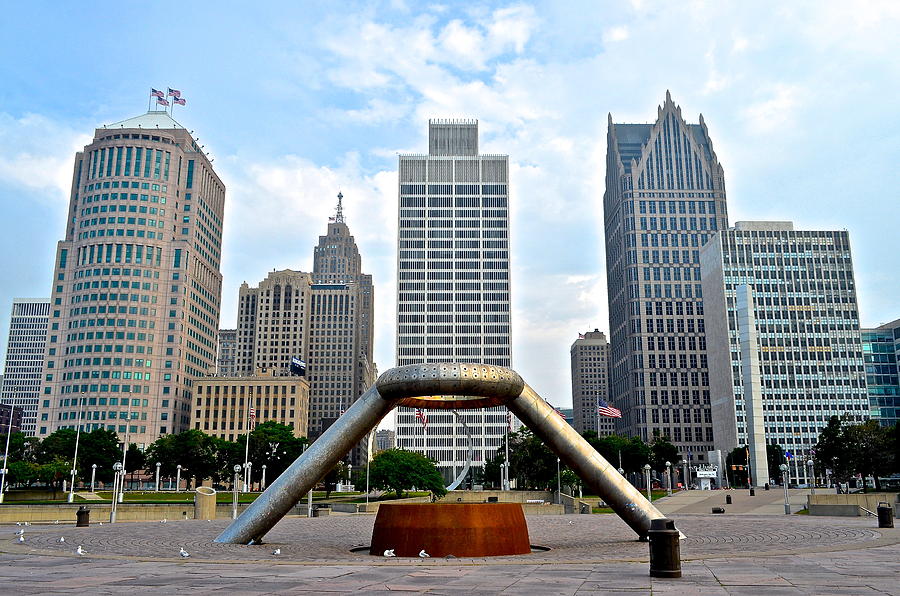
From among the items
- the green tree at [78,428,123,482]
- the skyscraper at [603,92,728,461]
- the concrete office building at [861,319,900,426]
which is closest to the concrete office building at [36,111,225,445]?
the green tree at [78,428,123,482]

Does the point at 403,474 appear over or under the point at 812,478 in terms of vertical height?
over

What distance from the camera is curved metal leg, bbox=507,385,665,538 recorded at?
2408 cm

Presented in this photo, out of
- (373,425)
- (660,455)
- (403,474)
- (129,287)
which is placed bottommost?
(403,474)

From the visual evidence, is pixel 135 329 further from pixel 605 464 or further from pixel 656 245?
pixel 605 464

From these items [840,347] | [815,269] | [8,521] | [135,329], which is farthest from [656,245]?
[8,521]

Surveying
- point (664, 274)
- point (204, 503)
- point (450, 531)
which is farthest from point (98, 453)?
point (664, 274)

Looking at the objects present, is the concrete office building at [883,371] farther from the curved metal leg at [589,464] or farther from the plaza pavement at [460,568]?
the curved metal leg at [589,464]

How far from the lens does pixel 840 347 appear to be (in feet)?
457

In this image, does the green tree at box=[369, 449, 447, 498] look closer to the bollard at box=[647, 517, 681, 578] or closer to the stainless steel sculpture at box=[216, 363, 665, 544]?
the stainless steel sculpture at box=[216, 363, 665, 544]

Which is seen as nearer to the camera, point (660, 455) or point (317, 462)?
point (317, 462)

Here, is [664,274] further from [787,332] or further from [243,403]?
[243,403]

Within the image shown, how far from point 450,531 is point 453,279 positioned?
149700mm

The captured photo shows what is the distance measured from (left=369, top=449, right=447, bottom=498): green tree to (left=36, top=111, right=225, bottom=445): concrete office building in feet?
283

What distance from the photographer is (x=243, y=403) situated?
530 feet
